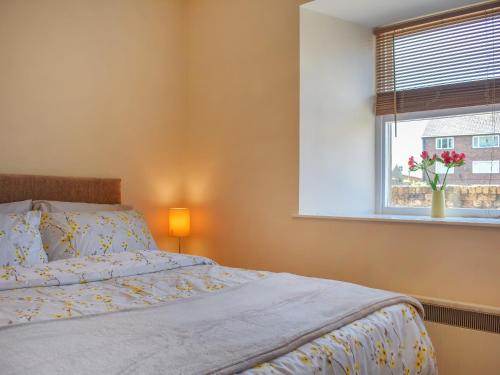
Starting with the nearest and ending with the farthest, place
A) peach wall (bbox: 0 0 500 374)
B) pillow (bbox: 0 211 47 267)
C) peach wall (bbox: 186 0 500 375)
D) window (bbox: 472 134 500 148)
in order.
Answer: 1. pillow (bbox: 0 211 47 267)
2. peach wall (bbox: 186 0 500 375)
3. peach wall (bbox: 0 0 500 374)
4. window (bbox: 472 134 500 148)

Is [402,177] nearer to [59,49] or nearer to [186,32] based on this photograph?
[186,32]

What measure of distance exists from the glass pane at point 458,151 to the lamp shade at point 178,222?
145cm

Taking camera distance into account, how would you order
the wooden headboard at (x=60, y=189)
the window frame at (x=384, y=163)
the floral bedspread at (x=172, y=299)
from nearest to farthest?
the floral bedspread at (x=172, y=299) → the wooden headboard at (x=60, y=189) → the window frame at (x=384, y=163)

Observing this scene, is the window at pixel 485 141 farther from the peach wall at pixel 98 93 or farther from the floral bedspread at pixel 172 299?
the peach wall at pixel 98 93

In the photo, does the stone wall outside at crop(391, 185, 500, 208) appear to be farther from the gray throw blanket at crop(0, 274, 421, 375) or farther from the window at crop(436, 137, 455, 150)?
the gray throw blanket at crop(0, 274, 421, 375)

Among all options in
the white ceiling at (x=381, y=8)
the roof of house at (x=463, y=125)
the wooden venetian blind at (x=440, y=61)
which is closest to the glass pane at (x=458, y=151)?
the roof of house at (x=463, y=125)

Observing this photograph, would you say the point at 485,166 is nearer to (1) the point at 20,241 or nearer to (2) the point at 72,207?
(2) the point at 72,207

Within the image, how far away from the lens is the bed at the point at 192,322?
3.99 ft

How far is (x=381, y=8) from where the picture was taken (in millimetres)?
3064

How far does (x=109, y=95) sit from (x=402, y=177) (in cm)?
200

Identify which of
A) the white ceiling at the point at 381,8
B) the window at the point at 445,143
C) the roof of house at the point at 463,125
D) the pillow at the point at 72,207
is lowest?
the pillow at the point at 72,207

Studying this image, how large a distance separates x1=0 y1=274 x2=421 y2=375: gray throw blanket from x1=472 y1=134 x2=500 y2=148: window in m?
1.41

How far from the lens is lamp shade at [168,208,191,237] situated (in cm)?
356

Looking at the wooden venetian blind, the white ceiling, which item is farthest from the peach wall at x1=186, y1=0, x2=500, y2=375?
the wooden venetian blind
